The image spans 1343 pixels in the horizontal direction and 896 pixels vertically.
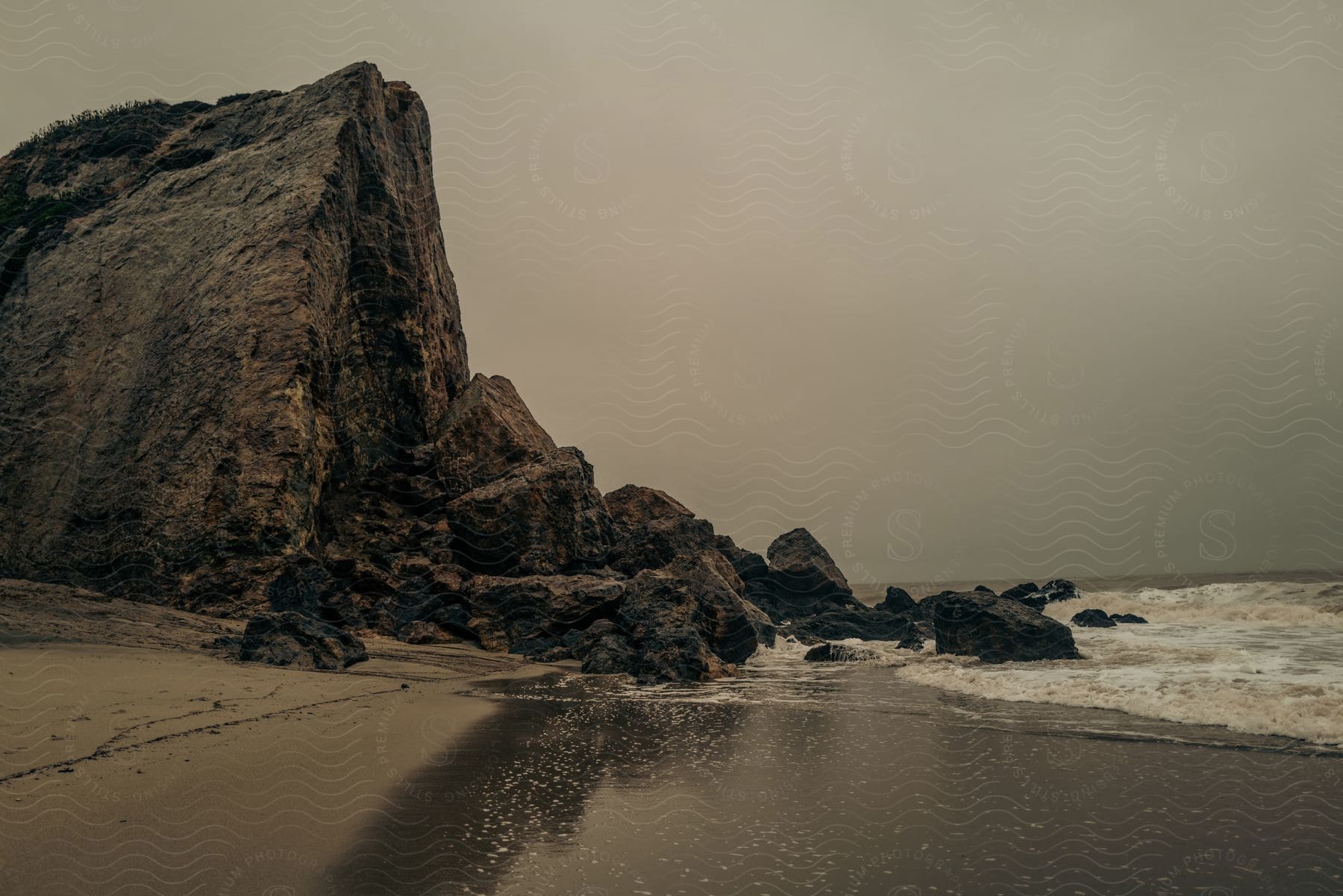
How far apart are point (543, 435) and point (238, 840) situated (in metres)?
22.7

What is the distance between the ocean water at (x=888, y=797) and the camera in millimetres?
3822

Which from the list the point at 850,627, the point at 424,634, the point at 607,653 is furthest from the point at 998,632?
the point at 424,634

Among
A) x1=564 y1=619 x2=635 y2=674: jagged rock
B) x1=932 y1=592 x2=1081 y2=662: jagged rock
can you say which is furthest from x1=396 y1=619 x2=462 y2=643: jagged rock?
x1=932 y1=592 x2=1081 y2=662: jagged rock

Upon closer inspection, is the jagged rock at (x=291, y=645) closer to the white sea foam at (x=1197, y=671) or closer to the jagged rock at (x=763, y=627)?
the white sea foam at (x=1197, y=671)

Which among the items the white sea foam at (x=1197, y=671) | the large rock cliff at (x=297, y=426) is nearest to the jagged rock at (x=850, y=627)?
the white sea foam at (x=1197, y=671)

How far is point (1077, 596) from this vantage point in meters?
35.1

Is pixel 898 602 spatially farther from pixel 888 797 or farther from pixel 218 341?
pixel 888 797

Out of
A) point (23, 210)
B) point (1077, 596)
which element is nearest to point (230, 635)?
point (23, 210)

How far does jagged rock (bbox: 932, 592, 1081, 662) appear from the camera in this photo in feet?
47.5

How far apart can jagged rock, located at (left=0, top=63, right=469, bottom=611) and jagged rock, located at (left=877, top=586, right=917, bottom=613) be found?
720 inches

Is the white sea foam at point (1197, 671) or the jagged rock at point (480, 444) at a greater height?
the jagged rock at point (480, 444)

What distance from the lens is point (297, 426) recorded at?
15.7m

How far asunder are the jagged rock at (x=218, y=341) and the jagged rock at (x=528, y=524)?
336 cm

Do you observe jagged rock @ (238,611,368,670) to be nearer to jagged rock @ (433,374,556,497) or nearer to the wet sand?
the wet sand
